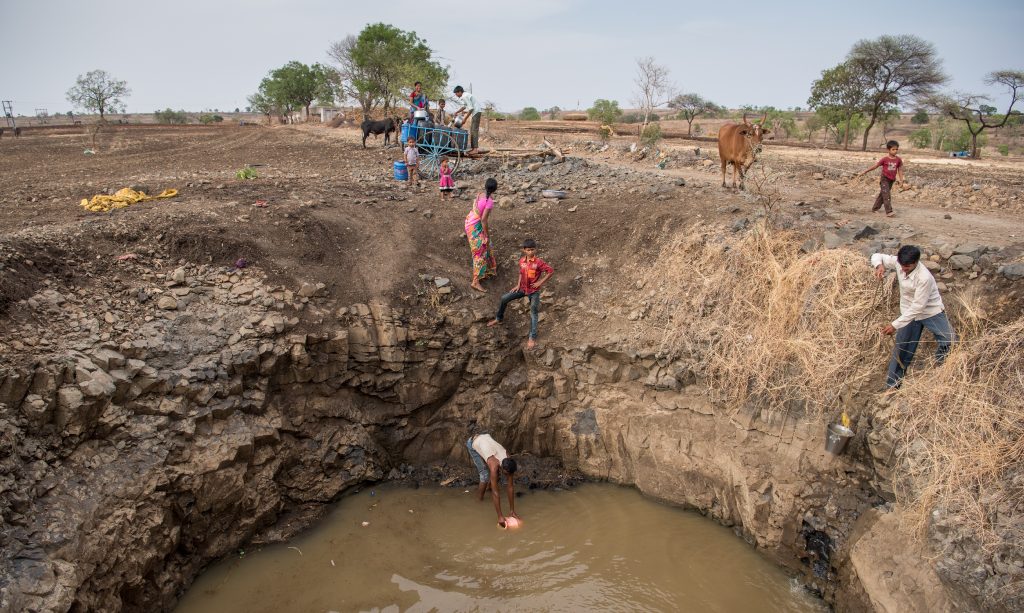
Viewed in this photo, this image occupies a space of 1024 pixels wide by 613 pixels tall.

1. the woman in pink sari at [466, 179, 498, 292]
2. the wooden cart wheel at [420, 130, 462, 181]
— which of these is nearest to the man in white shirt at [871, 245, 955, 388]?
the woman in pink sari at [466, 179, 498, 292]

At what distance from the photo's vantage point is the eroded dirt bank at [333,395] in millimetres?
4496

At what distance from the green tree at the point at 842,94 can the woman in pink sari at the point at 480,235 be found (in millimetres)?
17393

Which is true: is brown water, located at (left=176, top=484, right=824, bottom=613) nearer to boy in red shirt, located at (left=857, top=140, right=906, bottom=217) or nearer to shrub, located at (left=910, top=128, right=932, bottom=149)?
boy in red shirt, located at (left=857, top=140, right=906, bottom=217)

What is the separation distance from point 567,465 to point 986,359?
4003 millimetres

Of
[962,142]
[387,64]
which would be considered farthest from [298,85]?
[962,142]

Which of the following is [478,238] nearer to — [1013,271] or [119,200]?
[119,200]

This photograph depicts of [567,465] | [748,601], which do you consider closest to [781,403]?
[748,601]

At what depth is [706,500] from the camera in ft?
19.3

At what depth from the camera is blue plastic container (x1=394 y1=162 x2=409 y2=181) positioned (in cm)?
964

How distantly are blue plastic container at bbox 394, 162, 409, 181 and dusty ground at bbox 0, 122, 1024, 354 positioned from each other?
1.14 ft

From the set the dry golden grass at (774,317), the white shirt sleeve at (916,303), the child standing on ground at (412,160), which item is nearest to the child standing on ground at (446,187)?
the child standing on ground at (412,160)

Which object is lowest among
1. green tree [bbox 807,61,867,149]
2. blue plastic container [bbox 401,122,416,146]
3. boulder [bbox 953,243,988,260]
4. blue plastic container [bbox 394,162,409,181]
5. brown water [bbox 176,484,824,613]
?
brown water [bbox 176,484,824,613]

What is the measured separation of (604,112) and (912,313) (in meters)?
18.8

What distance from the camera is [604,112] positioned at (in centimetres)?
2189
